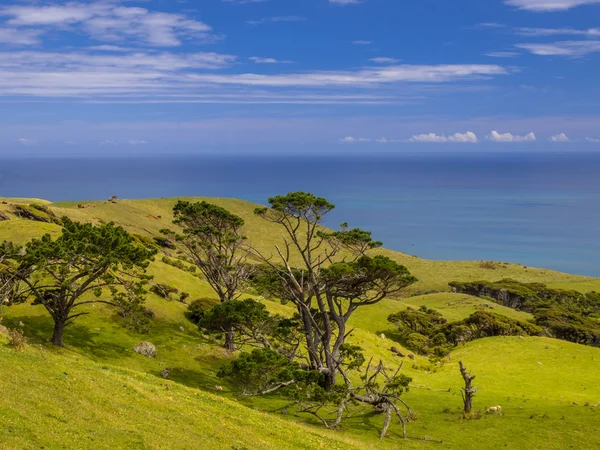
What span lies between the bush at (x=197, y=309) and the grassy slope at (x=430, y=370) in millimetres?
1182

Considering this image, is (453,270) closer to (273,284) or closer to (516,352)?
(516,352)

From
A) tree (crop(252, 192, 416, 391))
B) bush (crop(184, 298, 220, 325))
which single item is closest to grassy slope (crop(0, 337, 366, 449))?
tree (crop(252, 192, 416, 391))

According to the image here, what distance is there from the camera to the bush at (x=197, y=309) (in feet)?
179

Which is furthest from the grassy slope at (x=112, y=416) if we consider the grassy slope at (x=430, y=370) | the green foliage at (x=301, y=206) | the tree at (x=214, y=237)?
the tree at (x=214, y=237)

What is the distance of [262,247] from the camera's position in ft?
443

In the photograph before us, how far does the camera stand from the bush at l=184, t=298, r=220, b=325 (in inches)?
2149

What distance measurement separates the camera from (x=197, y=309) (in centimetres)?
5556

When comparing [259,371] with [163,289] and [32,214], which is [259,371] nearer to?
[163,289]

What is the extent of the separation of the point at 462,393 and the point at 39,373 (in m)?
37.0

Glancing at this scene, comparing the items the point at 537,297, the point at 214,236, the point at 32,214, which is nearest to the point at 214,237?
the point at 214,236

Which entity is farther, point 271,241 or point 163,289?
→ point 271,241

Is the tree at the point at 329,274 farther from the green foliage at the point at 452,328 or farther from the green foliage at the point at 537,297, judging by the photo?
the green foliage at the point at 537,297

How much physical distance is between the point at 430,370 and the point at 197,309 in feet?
93.3

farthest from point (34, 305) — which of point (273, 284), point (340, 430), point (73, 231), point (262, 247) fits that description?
point (262, 247)
